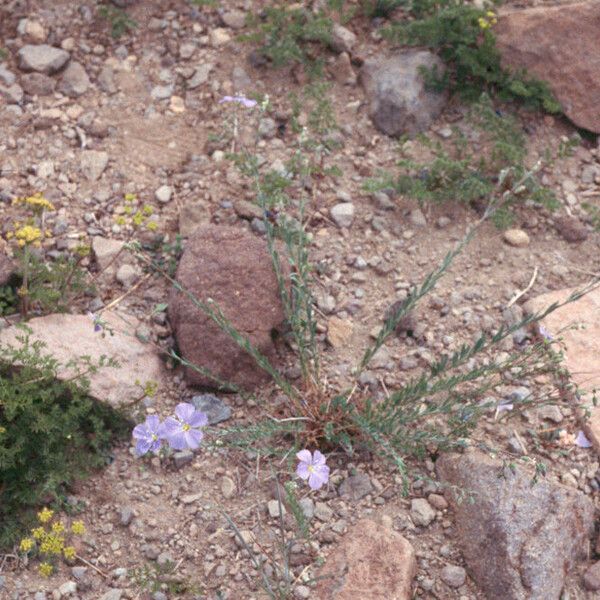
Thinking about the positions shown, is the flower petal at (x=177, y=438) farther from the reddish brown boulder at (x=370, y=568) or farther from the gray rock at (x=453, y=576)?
the gray rock at (x=453, y=576)

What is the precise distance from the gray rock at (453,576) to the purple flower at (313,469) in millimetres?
554

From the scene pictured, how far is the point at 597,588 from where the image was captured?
3.34m

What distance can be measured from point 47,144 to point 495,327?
2.39 metres

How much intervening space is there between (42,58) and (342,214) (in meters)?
1.83

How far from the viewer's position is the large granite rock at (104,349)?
3.68m

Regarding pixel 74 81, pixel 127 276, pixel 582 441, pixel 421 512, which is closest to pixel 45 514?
pixel 127 276

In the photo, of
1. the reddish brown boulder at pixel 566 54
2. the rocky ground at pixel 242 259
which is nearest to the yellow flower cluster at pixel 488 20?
the reddish brown boulder at pixel 566 54

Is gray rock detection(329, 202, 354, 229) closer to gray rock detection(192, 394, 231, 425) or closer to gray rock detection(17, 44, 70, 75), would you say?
gray rock detection(192, 394, 231, 425)

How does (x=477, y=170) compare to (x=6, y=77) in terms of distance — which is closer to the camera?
(x=477, y=170)

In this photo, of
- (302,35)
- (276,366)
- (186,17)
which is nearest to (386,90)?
(302,35)

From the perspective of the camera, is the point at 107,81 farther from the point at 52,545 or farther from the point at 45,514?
the point at 52,545

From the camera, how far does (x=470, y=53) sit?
4742mm

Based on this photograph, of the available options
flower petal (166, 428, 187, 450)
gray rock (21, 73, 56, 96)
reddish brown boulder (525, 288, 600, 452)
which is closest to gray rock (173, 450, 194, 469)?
flower petal (166, 428, 187, 450)

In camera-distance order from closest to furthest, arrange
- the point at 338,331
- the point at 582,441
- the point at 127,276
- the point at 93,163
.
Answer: the point at 582,441
the point at 338,331
the point at 127,276
the point at 93,163
